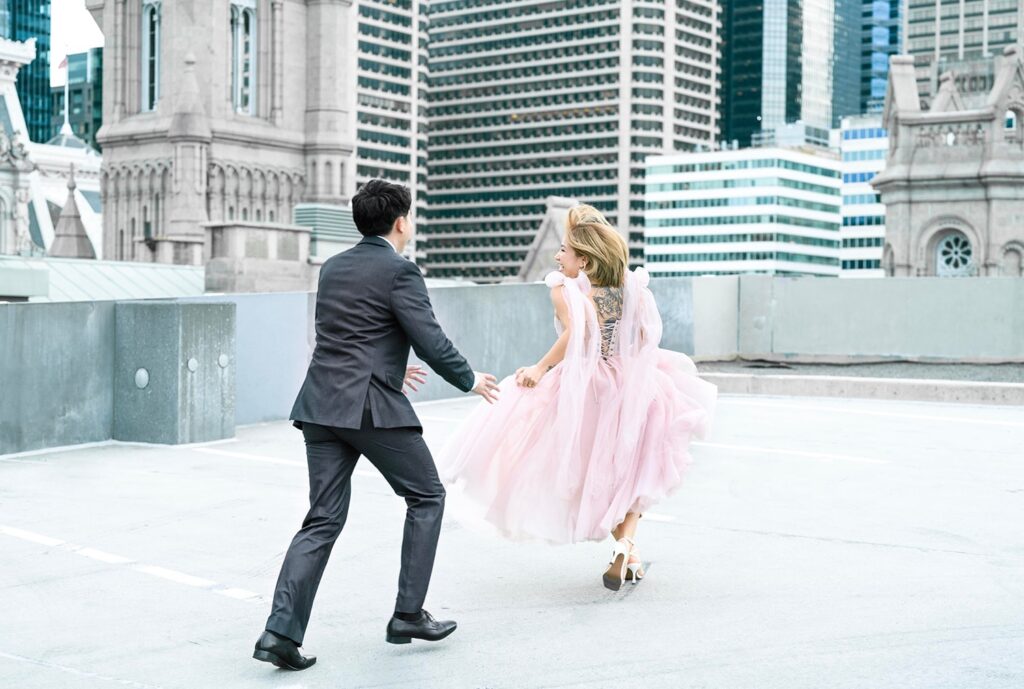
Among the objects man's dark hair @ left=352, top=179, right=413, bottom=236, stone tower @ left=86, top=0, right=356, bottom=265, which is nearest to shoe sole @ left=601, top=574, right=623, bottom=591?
man's dark hair @ left=352, top=179, right=413, bottom=236

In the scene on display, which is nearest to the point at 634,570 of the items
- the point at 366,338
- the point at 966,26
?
the point at 366,338

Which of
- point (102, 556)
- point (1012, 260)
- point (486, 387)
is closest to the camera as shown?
point (486, 387)

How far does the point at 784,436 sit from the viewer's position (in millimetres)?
11914

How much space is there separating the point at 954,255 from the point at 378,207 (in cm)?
2999

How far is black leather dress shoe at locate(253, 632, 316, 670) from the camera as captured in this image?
15.2ft

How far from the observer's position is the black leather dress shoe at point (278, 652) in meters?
4.64

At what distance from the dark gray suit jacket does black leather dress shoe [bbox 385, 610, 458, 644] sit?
754 mm

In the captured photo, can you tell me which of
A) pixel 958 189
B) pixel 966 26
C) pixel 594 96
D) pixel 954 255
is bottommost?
pixel 954 255

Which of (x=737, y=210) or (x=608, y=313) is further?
(x=737, y=210)

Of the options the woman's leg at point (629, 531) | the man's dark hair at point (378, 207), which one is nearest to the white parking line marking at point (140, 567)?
the woman's leg at point (629, 531)

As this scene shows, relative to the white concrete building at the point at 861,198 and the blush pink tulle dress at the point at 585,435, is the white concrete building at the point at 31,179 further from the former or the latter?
the white concrete building at the point at 861,198

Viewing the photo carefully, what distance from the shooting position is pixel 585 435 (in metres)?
6.09

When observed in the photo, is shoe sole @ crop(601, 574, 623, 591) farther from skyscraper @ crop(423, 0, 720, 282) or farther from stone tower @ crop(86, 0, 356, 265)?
skyscraper @ crop(423, 0, 720, 282)

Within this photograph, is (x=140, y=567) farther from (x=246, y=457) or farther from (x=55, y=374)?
(x=55, y=374)
